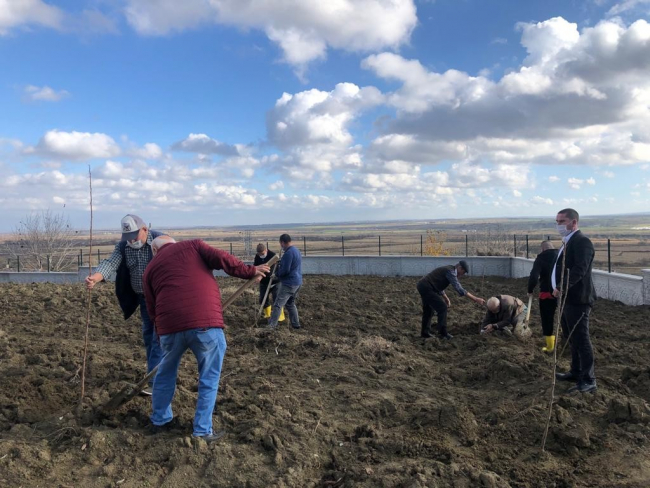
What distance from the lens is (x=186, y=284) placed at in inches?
140

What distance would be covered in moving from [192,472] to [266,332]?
3.91 metres

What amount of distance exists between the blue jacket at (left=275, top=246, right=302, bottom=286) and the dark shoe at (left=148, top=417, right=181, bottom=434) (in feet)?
12.8

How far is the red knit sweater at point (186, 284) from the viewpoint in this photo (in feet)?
11.6

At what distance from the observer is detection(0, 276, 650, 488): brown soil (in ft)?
10.7

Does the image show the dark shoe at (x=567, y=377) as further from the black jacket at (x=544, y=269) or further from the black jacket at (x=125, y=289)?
the black jacket at (x=125, y=289)

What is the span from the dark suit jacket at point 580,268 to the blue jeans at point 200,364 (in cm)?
341

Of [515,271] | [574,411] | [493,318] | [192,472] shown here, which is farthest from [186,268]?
[515,271]

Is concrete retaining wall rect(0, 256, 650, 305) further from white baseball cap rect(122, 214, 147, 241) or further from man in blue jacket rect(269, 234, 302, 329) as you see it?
white baseball cap rect(122, 214, 147, 241)

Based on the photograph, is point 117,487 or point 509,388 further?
point 509,388

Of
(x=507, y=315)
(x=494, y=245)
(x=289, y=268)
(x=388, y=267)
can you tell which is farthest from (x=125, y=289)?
(x=494, y=245)

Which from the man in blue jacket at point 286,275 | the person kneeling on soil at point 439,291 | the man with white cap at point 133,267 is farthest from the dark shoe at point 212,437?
the person kneeling on soil at point 439,291

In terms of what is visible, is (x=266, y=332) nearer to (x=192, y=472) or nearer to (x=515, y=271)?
(x=192, y=472)

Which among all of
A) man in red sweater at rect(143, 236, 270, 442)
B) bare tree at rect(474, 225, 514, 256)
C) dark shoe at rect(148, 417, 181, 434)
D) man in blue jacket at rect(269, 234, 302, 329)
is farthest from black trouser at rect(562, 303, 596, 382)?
bare tree at rect(474, 225, 514, 256)

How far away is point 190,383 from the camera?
16.6ft
